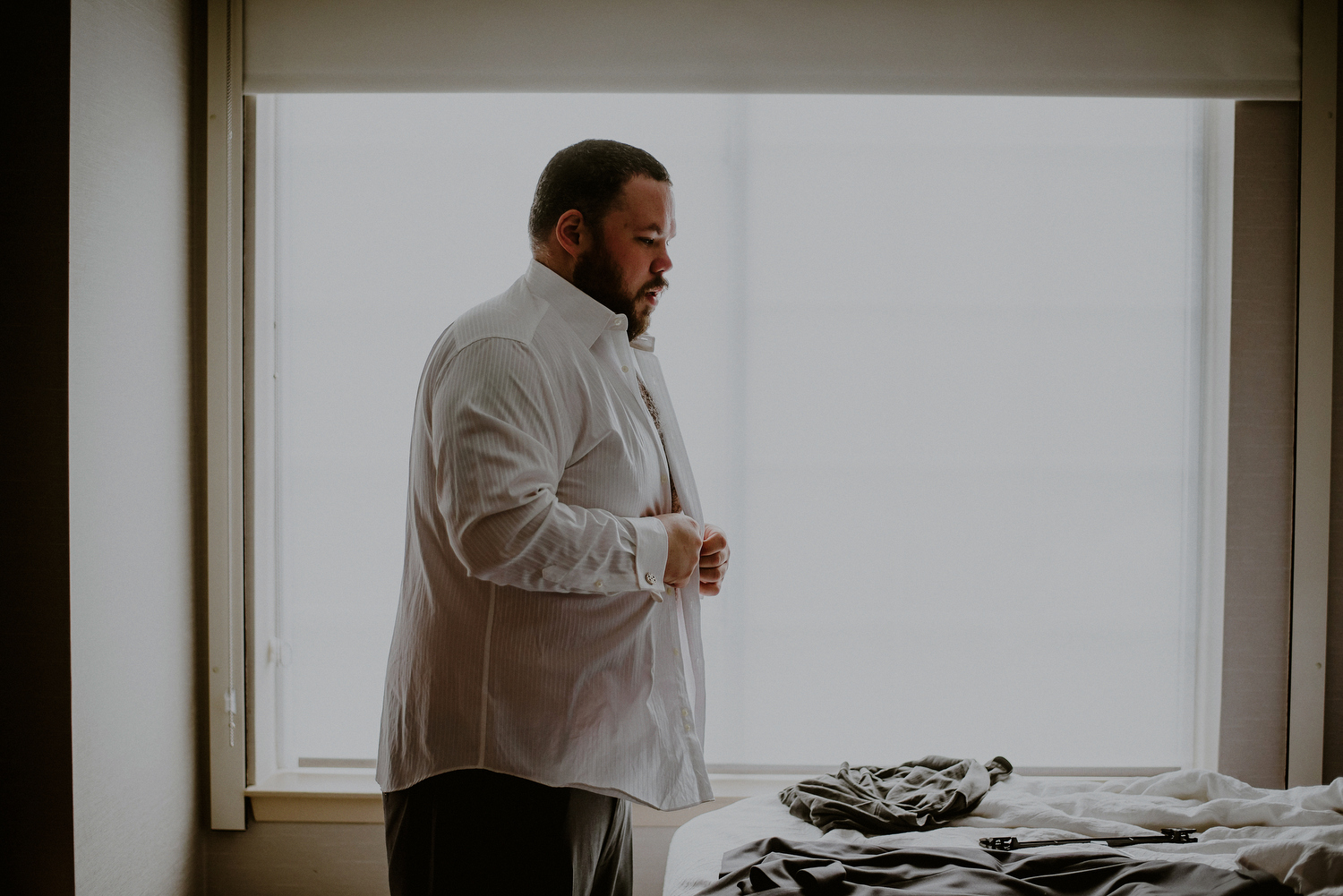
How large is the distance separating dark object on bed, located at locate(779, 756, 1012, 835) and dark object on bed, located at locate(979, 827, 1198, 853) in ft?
0.51

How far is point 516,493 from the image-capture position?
0.91m

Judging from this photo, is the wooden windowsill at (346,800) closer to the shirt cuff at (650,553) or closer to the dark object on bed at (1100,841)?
the dark object on bed at (1100,841)

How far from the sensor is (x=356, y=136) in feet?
7.10

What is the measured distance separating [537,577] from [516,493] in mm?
118

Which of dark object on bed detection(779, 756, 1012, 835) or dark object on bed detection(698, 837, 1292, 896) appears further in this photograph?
dark object on bed detection(779, 756, 1012, 835)

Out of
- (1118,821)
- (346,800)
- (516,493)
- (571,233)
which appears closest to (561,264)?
(571,233)

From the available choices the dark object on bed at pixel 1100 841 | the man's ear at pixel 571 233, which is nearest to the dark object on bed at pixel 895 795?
the dark object on bed at pixel 1100 841

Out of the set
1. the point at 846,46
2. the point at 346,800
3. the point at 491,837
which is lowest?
the point at 346,800

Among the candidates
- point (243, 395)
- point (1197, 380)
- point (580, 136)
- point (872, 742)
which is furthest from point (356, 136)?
point (1197, 380)

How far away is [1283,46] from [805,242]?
4.23 ft

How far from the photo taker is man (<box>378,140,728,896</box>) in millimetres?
943

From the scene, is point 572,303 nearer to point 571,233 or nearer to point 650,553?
point 571,233

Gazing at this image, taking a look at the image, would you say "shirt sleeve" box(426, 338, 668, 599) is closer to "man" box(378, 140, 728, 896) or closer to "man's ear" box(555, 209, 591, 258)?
"man" box(378, 140, 728, 896)

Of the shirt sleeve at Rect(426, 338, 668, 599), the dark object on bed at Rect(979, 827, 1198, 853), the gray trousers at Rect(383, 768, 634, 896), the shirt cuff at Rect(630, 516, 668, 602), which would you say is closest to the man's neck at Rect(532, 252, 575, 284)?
the shirt sleeve at Rect(426, 338, 668, 599)
